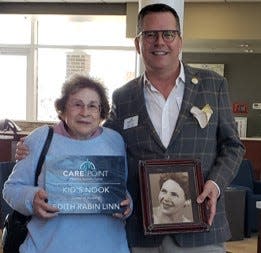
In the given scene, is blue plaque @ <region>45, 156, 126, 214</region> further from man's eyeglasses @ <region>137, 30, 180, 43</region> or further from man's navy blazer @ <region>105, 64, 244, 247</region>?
man's eyeglasses @ <region>137, 30, 180, 43</region>

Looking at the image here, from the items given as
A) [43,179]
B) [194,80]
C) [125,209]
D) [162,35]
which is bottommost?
[125,209]

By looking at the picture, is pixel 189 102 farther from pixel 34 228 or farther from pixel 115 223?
pixel 34 228

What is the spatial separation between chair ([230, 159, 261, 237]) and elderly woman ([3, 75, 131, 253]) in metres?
4.31

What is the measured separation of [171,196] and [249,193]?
173 inches

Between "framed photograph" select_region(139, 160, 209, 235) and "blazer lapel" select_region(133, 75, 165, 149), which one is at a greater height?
"blazer lapel" select_region(133, 75, 165, 149)

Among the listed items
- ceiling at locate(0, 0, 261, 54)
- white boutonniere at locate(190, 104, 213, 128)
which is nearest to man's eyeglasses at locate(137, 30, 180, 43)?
white boutonniere at locate(190, 104, 213, 128)

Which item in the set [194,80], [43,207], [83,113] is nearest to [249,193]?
[194,80]

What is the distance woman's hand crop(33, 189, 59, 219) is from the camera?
175 centimetres

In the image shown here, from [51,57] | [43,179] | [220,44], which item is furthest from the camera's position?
[51,57]

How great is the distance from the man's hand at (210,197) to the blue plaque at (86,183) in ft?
0.96

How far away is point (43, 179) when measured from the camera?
6.07 feet

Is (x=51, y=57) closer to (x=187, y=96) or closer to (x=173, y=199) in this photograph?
(x=187, y=96)

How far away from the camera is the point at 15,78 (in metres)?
11.1

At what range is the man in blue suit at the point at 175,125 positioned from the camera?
1900 millimetres
